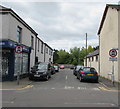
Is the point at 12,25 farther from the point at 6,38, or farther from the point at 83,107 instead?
the point at 83,107

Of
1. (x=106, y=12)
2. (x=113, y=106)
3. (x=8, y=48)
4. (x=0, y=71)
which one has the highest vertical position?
(x=106, y=12)

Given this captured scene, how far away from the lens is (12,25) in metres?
15.0

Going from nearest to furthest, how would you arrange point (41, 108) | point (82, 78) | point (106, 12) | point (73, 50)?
point (41, 108) → point (82, 78) → point (106, 12) → point (73, 50)

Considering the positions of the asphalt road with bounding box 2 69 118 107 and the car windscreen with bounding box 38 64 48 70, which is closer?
the asphalt road with bounding box 2 69 118 107

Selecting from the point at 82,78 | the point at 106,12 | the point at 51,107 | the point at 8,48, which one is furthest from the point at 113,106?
the point at 106,12

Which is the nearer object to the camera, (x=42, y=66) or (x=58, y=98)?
(x=58, y=98)

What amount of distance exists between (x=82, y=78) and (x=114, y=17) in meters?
7.23

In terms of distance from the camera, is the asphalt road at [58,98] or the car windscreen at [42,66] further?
the car windscreen at [42,66]

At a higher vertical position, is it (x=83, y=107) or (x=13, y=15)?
(x=13, y=15)

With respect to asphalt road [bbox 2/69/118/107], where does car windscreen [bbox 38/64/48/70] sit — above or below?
above

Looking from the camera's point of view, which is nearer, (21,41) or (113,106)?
(113,106)

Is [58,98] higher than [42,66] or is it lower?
lower

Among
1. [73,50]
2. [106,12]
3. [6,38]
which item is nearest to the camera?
[6,38]

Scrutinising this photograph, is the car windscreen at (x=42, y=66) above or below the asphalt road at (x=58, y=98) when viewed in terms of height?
above
